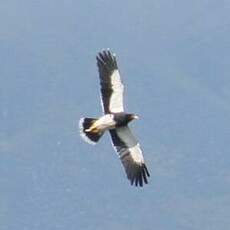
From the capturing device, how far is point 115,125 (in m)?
31.8

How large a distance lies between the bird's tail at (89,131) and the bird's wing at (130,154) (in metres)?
0.40

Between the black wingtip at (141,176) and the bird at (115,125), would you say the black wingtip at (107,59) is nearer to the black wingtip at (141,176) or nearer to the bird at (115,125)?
the bird at (115,125)

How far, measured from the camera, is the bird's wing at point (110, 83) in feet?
107

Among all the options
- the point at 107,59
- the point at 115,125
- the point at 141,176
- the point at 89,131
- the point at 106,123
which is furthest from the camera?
the point at 107,59

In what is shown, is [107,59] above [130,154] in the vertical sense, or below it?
above

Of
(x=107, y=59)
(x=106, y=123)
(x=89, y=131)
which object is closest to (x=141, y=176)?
(x=89, y=131)

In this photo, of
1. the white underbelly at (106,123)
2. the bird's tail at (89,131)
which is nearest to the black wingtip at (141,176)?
the bird's tail at (89,131)

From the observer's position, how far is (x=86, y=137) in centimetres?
3222

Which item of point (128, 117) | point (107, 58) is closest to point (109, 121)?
point (128, 117)

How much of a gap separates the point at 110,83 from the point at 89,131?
1617mm

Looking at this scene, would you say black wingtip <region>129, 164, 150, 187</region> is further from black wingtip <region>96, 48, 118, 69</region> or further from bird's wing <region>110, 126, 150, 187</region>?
black wingtip <region>96, 48, 118, 69</region>

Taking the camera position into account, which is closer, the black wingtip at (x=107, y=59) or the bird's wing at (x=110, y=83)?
the bird's wing at (x=110, y=83)

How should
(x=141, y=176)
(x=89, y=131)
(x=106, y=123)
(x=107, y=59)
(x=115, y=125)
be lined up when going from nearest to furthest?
(x=106, y=123), (x=115, y=125), (x=89, y=131), (x=141, y=176), (x=107, y=59)

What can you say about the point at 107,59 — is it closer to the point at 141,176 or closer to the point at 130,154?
the point at 130,154
